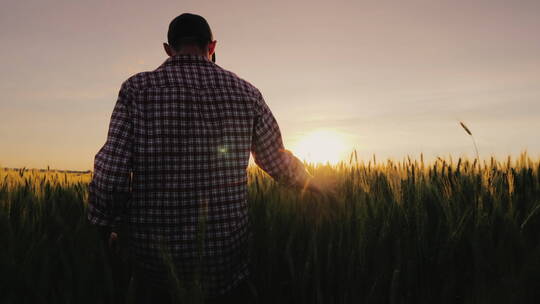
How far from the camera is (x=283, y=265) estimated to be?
1.93 m

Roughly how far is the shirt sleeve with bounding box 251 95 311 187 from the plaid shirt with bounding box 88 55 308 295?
0.75 ft

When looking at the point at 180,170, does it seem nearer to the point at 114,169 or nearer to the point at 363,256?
the point at 114,169

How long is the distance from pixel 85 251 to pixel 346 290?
1427mm

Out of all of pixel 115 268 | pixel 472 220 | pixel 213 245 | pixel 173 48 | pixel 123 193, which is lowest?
pixel 115 268

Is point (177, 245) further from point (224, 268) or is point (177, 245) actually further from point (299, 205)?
point (299, 205)

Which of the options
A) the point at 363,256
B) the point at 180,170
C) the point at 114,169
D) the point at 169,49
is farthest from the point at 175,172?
the point at 363,256

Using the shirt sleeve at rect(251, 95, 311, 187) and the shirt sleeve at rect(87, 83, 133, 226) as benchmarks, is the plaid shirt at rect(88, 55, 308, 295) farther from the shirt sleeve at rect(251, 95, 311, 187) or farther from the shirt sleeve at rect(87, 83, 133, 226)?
the shirt sleeve at rect(251, 95, 311, 187)

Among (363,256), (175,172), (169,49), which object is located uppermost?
(169,49)

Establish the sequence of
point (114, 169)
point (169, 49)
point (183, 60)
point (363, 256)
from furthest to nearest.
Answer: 1. point (169, 49)
2. point (183, 60)
3. point (114, 169)
4. point (363, 256)

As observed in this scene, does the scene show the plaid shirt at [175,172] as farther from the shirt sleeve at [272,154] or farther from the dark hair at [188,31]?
the shirt sleeve at [272,154]

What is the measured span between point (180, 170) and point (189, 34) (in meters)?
0.80

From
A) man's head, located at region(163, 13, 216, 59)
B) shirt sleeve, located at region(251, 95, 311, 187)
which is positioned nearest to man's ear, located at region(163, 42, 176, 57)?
man's head, located at region(163, 13, 216, 59)

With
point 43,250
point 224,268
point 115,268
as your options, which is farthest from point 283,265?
point 43,250

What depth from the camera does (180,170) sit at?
6.77 feet
